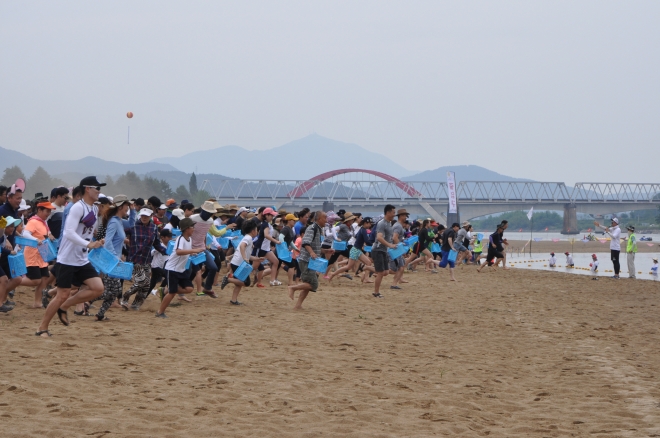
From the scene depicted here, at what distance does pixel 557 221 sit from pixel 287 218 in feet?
596

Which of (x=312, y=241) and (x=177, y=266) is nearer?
(x=177, y=266)

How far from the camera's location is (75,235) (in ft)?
28.0

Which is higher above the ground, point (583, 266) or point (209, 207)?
point (209, 207)

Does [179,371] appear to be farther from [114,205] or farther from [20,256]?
[20,256]

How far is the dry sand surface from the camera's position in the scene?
19.1 ft

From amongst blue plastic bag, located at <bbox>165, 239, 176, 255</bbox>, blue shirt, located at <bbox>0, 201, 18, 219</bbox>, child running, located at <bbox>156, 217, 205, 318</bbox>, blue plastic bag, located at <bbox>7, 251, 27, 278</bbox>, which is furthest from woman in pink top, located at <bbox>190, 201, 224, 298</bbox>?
blue shirt, located at <bbox>0, 201, 18, 219</bbox>

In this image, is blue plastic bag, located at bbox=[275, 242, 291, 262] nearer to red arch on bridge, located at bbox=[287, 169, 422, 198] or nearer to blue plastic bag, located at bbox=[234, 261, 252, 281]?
blue plastic bag, located at bbox=[234, 261, 252, 281]

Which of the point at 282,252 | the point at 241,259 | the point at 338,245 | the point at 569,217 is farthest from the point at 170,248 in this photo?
the point at 569,217

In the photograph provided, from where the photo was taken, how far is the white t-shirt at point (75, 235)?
338 inches

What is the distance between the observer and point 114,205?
411 inches

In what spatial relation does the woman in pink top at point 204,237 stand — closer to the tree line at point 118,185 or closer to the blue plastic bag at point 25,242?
the blue plastic bag at point 25,242

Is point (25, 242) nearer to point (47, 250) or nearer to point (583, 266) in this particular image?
point (47, 250)

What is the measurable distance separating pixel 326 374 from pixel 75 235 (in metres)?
3.16

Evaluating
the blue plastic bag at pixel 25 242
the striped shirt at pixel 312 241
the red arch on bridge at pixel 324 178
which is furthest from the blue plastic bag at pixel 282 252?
the red arch on bridge at pixel 324 178
